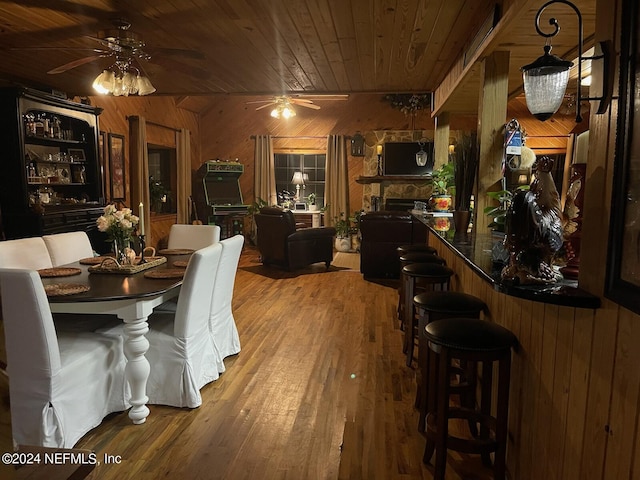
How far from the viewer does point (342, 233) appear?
9.22 m

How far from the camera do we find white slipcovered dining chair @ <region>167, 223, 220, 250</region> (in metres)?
4.13

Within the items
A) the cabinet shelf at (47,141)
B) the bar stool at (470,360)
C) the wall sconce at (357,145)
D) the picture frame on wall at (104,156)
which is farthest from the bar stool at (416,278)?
the wall sconce at (357,145)

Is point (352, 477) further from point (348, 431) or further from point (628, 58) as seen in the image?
point (628, 58)

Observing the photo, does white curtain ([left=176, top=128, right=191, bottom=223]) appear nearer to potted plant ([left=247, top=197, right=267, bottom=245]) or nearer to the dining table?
potted plant ([left=247, top=197, right=267, bottom=245])

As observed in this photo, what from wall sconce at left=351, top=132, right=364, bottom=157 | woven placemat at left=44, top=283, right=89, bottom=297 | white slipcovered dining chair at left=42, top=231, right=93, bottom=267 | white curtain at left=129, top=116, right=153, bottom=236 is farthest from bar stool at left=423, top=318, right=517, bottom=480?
wall sconce at left=351, top=132, right=364, bottom=157

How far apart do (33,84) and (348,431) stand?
4916mm

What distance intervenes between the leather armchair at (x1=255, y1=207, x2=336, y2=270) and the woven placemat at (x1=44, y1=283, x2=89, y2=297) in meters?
4.19

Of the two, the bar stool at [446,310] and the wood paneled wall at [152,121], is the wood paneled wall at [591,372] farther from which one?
the wood paneled wall at [152,121]

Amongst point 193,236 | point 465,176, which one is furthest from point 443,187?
point 193,236

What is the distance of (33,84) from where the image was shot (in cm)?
497

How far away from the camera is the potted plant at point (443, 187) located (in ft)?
14.3

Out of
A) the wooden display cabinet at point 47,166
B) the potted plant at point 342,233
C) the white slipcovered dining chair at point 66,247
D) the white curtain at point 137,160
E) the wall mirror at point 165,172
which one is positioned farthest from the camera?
the potted plant at point 342,233

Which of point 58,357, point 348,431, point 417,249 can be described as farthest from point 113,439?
point 417,249

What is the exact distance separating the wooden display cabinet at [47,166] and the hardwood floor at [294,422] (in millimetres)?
2518
